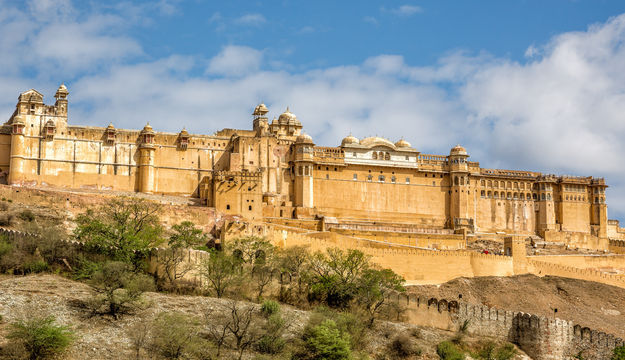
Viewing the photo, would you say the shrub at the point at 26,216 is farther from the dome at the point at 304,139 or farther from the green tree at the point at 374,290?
the dome at the point at 304,139

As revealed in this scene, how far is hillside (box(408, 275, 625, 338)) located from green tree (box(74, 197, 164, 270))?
56.1 ft

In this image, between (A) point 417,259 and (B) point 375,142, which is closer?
(A) point 417,259

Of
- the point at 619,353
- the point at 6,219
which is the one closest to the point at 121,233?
the point at 6,219

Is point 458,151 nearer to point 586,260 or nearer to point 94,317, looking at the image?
point 586,260

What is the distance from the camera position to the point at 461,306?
46.6 metres

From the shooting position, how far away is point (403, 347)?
1594 inches

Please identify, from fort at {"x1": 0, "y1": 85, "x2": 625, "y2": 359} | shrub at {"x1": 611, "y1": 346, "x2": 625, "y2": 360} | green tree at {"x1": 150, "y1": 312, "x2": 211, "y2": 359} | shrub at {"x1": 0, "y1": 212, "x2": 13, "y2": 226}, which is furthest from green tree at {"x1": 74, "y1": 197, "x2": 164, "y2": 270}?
shrub at {"x1": 611, "y1": 346, "x2": 625, "y2": 360}

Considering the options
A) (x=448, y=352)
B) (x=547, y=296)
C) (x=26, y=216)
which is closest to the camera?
(x=448, y=352)

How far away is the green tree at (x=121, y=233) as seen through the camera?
43.1m

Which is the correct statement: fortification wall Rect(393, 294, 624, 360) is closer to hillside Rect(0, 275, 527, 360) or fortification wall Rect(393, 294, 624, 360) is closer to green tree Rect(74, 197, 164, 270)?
hillside Rect(0, 275, 527, 360)

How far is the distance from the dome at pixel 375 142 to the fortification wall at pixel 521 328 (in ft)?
93.1

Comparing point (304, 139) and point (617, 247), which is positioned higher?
point (304, 139)

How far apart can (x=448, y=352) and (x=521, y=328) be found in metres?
6.74

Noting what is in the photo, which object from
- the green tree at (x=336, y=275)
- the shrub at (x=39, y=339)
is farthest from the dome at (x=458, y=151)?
the shrub at (x=39, y=339)
